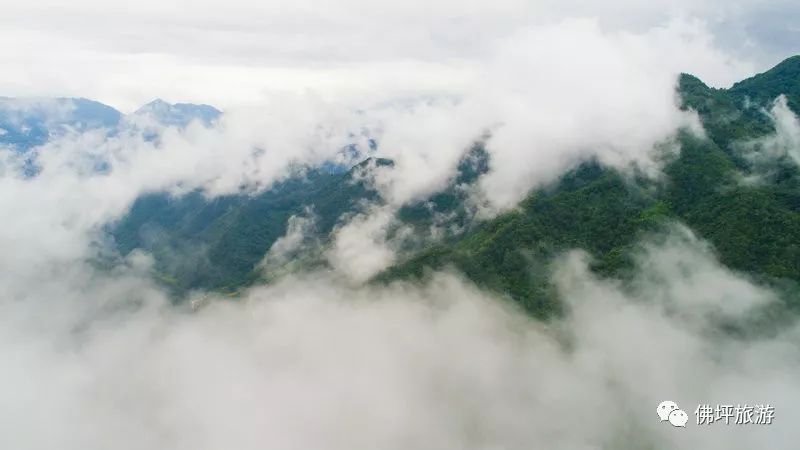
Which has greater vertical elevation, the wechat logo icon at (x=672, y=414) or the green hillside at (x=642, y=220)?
the green hillside at (x=642, y=220)

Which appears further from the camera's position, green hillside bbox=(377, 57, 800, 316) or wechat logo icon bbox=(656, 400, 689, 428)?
green hillside bbox=(377, 57, 800, 316)

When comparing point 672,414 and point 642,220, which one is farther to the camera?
point 642,220

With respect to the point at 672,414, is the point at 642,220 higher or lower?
higher

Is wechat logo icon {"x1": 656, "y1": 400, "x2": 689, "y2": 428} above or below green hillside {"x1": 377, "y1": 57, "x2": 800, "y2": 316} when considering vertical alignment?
below

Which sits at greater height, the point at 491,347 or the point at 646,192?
the point at 646,192

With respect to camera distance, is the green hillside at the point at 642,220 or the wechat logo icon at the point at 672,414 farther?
the green hillside at the point at 642,220

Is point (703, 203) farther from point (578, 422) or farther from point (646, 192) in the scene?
point (578, 422)

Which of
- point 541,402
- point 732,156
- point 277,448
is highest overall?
point 732,156

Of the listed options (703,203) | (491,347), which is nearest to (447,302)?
(491,347)
